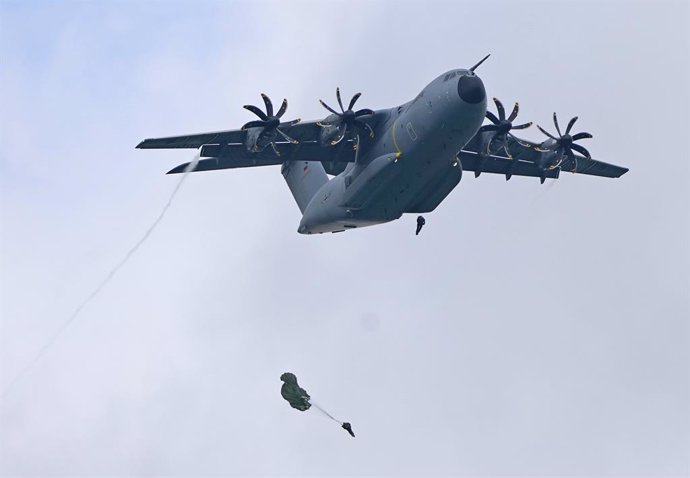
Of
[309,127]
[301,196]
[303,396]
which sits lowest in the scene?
[303,396]

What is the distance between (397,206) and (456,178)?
8.57 feet

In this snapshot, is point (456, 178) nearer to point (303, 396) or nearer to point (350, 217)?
point (350, 217)

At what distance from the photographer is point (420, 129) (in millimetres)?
41125

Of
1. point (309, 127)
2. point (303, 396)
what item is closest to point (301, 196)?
point (309, 127)

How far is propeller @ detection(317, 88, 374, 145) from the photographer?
144ft

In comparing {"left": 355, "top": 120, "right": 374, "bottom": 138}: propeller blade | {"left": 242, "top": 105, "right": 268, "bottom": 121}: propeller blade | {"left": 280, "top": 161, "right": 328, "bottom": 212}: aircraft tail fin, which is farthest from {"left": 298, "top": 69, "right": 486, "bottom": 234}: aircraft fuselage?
{"left": 242, "top": 105, "right": 268, "bottom": 121}: propeller blade

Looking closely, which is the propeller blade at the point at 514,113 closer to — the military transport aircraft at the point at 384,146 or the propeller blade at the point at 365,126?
the military transport aircraft at the point at 384,146

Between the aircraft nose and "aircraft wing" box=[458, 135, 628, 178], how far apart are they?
23.6 feet

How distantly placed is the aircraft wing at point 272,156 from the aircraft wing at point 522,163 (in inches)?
239

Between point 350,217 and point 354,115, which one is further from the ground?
point 354,115

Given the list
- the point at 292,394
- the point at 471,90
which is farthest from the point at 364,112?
the point at 292,394

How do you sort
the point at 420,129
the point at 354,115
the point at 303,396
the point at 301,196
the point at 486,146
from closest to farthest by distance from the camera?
the point at 303,396, the point at 420,129, the point at 354,115, the point at 486,146, the point at 301,196

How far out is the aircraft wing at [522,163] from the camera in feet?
159

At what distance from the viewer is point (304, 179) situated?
50.1 metres
